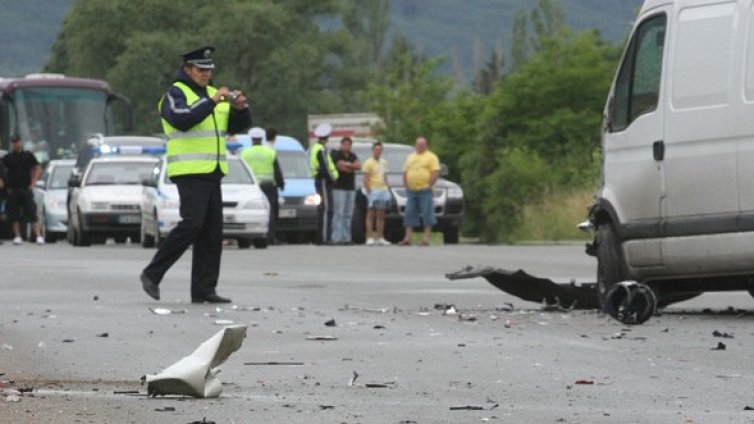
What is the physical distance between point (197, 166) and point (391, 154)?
77.2ft

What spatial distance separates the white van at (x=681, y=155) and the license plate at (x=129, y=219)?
2146 centimetres

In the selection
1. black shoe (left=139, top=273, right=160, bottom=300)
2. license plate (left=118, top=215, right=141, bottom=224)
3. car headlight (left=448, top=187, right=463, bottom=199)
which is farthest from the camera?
car headlight (left=448, top=187, right=463, bottom=199)

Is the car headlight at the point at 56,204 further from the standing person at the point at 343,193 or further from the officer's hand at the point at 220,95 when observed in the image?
the officer's hand at the point at 220,95

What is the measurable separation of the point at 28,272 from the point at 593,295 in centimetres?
864

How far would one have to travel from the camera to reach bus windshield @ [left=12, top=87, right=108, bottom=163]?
4925cm

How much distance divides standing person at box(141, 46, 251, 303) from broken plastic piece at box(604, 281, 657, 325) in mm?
3614

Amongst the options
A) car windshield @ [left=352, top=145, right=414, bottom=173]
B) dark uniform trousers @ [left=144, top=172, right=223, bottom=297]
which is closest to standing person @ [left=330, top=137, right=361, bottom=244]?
car windshield @ [left=352, top=145, right=414, bottom=173]

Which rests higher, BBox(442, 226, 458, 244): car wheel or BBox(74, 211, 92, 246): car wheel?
BBox(74, 211, 92, 246): car wheel

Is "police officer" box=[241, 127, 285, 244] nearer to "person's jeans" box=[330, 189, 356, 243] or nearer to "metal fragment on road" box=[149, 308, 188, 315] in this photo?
"person's jeans" box=[330, 189, 356, 243]

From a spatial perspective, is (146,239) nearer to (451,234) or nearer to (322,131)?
(322,131)

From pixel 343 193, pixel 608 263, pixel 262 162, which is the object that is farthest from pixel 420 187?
pixel 608 263

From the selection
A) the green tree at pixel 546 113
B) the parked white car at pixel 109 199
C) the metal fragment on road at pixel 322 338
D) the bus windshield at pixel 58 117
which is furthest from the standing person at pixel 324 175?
the metal fragment on road at pixel 322 338

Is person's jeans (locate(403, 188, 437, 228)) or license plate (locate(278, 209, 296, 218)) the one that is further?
license plate (locate(278, 209, 296, 218))

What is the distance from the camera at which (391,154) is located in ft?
133
